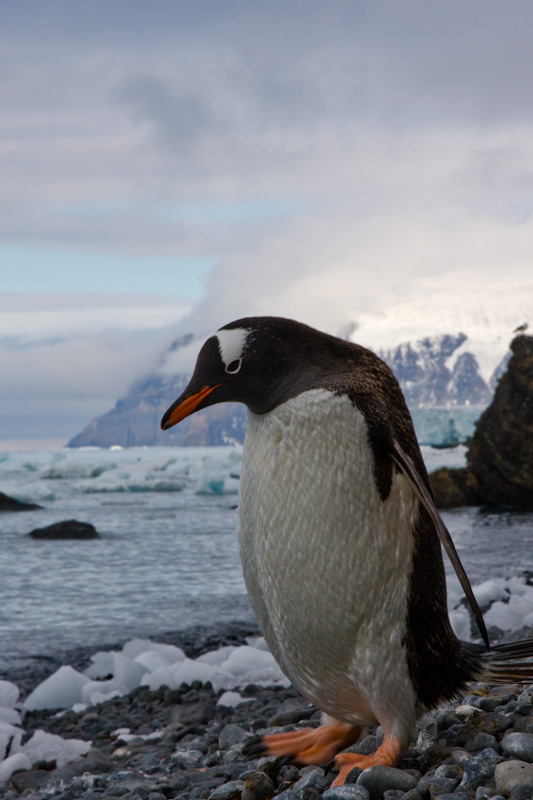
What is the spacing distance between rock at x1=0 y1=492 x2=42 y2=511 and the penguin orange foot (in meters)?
10.6

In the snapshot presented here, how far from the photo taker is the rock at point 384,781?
60.6 inches

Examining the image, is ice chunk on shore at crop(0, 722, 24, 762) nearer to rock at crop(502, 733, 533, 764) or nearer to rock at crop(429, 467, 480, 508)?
rock at crop(502, 733, 533, 764)

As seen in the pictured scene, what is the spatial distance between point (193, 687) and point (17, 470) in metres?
15.6

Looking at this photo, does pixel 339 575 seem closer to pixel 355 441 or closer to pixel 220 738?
pixel 355 441

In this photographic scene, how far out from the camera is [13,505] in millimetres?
11945

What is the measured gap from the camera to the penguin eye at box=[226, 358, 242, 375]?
1766 millimetres

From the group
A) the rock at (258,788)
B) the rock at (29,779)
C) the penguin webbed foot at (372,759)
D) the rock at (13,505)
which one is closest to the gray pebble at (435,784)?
the penguin webbed foot at (372,759)

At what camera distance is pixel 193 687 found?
347 centimetres

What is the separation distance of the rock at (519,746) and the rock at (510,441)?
7.37 metres

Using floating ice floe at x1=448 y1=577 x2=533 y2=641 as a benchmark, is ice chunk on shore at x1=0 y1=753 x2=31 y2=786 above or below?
below

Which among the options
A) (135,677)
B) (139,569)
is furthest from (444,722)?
(139,569)

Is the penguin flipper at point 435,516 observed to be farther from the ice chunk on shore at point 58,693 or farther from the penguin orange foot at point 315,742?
the ice chunk on shore at point 58,693

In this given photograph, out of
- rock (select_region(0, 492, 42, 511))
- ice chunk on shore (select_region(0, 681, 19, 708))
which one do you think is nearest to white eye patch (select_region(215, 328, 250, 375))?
ice chunk on shore (select_region(0, 681, 19, 708))

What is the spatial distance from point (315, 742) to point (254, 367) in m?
0.99
